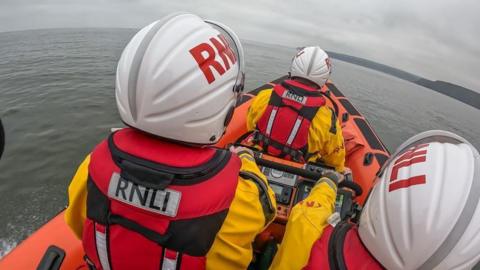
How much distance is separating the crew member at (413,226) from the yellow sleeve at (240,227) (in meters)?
0.19

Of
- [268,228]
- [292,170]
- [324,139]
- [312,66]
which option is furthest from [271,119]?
[268,228]

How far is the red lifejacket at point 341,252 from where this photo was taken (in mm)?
1011

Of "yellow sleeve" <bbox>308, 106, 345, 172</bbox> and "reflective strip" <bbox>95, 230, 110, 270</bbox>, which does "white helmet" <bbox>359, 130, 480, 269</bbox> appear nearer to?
"reflective strip" <bbox>95, 230, 110, 270</bbox>

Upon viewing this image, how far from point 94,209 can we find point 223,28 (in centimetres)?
99

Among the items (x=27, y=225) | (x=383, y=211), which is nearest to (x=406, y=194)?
A: (x=383, y=211)

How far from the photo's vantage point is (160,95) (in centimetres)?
101

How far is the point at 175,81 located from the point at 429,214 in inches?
36.7

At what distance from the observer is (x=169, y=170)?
3.21ft

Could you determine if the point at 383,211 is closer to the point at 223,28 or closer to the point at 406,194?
the point at 406,194

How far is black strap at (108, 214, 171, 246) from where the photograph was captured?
39.1 inches

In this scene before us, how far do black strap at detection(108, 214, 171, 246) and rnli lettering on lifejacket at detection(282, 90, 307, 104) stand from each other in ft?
6.55

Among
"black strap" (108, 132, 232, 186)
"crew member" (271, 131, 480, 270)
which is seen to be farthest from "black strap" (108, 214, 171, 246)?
"crew member" (271, 131, 480, 270)

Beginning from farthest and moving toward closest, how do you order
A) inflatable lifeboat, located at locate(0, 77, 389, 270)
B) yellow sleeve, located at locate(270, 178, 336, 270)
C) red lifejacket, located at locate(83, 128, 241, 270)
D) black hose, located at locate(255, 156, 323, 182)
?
1. black hose, located at locate(255, 156, 323, 182)
2. inflatable lifeboat, located at locate(0, 77, 389, 270)
3. yellow sleeve, located at locate(270, 178, 336, 270)
4. red lifejacket, located at locate(83, 128, 241, 270)

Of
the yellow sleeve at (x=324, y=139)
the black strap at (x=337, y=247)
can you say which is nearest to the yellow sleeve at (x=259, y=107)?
the yellow sleeve at (x=324, y=139)
